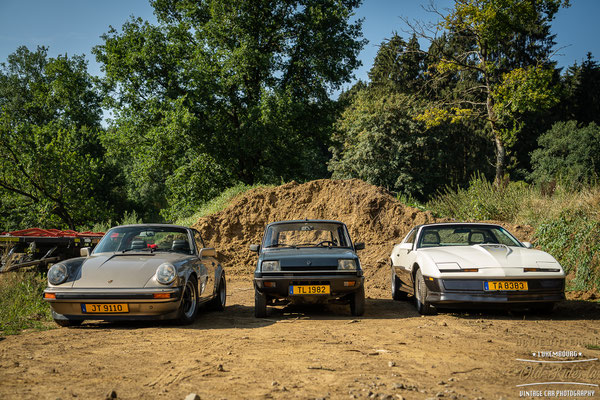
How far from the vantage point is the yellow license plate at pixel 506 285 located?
698 centimetres

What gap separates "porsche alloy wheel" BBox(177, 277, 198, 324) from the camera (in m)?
6.95

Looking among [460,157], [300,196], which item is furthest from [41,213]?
[460,157]

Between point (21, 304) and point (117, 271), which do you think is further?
point (21, 304)

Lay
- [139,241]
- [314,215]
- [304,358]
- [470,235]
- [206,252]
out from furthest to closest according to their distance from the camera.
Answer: [314,215] → [470,235] → [206,252] → [139,241] → [304,358]

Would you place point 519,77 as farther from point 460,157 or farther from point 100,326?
point 100,326

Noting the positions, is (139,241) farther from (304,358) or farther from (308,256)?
(304,358)

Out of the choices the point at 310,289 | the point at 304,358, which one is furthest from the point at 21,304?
the point at 304,358

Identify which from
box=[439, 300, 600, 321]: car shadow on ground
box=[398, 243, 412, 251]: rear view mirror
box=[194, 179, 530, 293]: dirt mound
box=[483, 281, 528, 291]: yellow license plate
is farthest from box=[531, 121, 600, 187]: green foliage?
box=[483, 281, 528, 291]: yellow license plate

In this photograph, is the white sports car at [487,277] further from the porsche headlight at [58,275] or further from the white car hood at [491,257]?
the porsche headlight at [58,275]

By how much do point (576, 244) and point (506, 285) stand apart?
4.18 meters

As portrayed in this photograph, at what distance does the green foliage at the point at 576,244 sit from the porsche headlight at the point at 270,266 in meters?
6.23

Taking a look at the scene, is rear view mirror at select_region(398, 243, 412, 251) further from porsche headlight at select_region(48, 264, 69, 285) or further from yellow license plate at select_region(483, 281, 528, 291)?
porsche headlight at select_region(48, 264, 69, 285)

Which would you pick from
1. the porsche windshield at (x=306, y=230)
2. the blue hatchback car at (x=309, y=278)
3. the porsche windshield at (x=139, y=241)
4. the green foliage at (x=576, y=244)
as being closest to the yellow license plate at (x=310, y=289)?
the blue hatchback car at (x=309, y=278)

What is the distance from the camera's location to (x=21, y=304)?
26.3 feet
